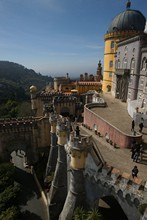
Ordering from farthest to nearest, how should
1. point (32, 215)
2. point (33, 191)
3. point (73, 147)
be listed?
1. point (33, 191)
2. point (32, 215)
3. point (73, 147)

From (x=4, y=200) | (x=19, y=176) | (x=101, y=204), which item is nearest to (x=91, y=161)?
(x=101, y=204)

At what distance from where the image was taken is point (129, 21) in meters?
36.0

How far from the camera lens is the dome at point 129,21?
36.0m

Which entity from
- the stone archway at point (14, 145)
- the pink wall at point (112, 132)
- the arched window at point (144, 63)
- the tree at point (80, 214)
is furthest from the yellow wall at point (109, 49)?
the tree at point (80, 214)

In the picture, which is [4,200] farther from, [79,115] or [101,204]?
[79,115]

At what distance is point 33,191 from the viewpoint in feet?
79.6

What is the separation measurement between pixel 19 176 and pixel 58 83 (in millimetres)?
30935

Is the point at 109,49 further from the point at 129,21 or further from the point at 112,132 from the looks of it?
the point at 112,132

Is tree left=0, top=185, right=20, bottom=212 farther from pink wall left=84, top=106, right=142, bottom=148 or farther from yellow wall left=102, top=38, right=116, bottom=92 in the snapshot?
yellow wall left=102, top=38, right=116, bottom=92

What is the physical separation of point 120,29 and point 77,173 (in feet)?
113

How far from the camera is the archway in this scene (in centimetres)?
1559

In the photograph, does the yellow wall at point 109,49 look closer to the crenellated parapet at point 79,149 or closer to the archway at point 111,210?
the archway at point 111,210

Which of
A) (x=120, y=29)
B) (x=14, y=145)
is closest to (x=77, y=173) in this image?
(x=14, y=145)

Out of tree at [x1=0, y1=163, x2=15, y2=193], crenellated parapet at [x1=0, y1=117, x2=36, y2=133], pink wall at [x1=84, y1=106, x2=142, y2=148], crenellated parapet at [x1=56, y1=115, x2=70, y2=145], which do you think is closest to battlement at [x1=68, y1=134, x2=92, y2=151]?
crenellated parapet at [x1=56, y1=115, x2=70, y2=145]
